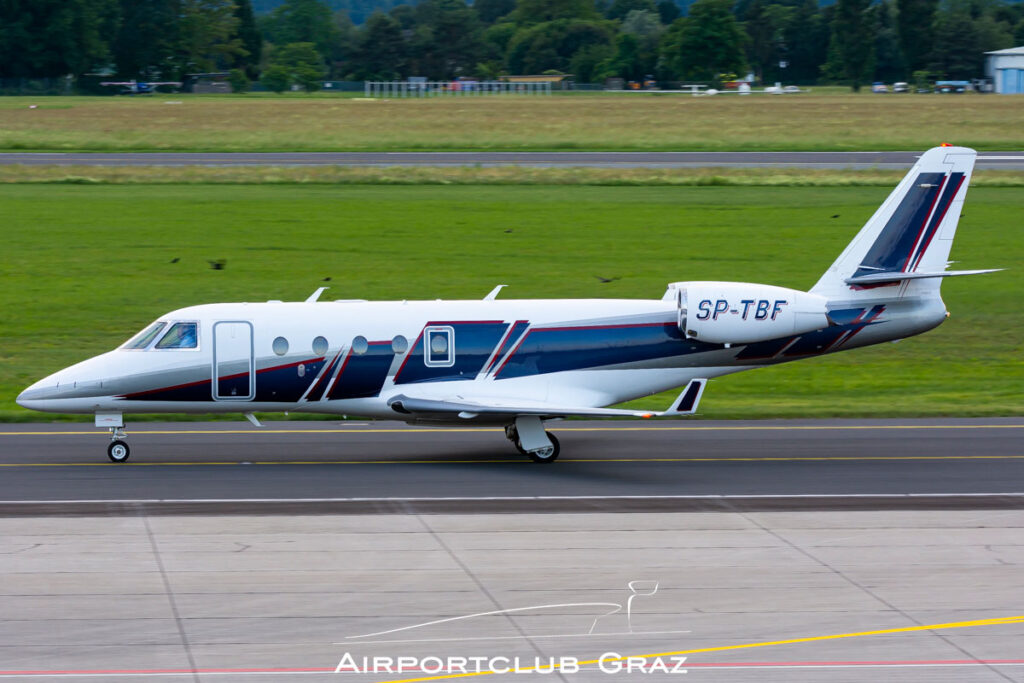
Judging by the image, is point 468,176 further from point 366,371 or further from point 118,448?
point 118,448

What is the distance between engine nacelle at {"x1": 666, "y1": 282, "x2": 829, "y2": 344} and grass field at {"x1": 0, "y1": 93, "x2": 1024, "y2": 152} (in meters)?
56.1

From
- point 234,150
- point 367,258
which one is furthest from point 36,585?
point 234,150

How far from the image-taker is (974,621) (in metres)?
15.2

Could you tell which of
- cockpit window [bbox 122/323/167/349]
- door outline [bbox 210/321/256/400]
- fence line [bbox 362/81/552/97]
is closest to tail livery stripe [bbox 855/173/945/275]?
door outline [bbox 210/321/256/400]

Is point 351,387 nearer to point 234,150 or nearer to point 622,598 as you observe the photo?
point 622,598

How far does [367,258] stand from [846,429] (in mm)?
20955

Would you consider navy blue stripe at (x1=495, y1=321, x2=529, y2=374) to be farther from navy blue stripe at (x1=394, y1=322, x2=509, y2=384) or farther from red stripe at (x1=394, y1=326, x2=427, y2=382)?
red stripe at (x1=394, y1=326, x2=427, y2=382)

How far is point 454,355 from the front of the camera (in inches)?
930

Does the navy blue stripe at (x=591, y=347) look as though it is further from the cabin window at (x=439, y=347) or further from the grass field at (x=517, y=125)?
the grass field at (x=517, y=125)

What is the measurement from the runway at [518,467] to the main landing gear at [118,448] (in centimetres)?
22

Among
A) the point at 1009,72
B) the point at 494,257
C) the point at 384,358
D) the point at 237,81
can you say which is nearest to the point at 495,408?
the point at 384,358

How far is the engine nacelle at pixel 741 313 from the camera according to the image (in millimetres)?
23672

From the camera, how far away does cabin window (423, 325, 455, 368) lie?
23562 millimetres

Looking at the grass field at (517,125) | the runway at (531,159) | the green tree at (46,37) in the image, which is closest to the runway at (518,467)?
the runway at (531,159)
